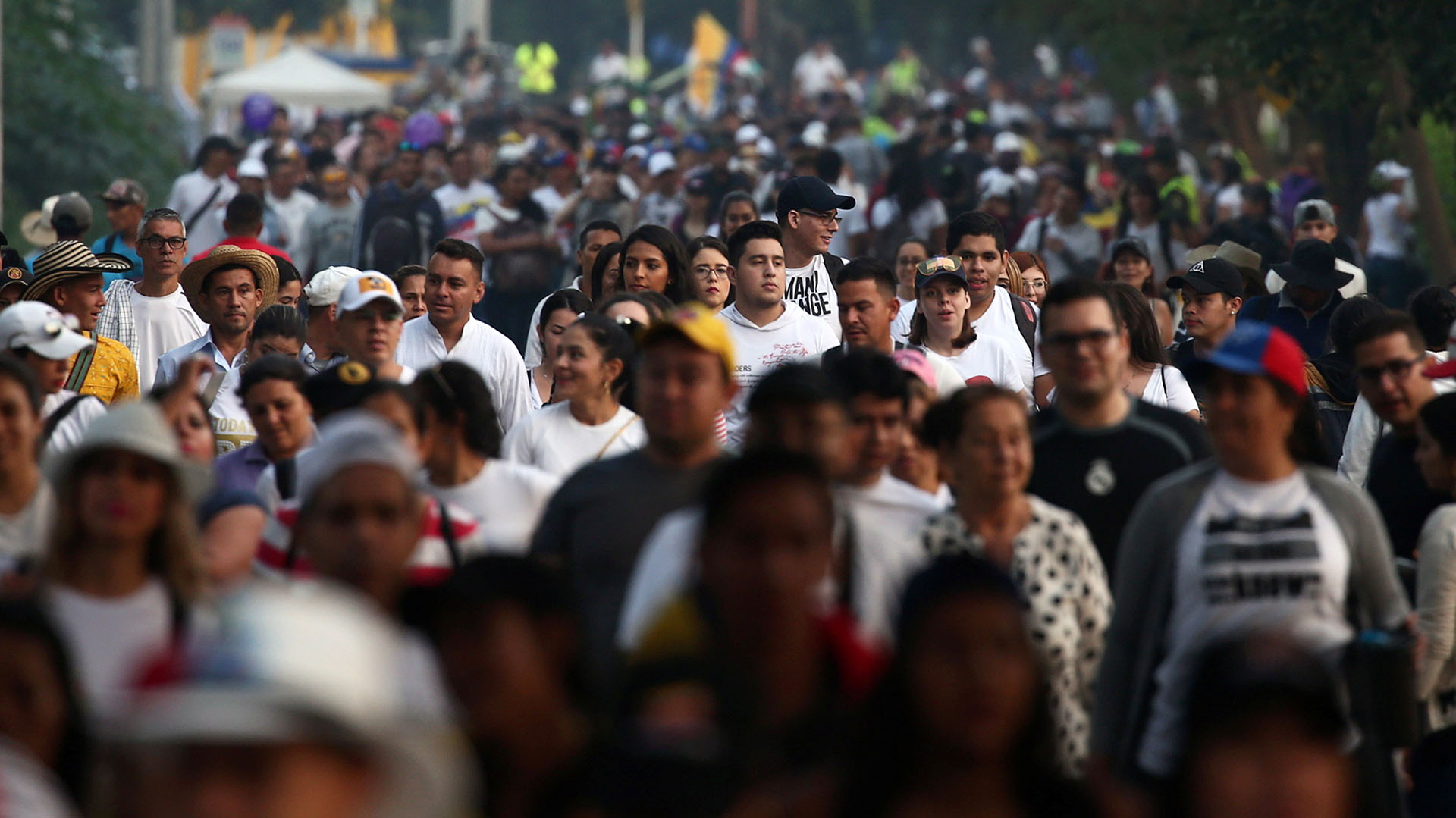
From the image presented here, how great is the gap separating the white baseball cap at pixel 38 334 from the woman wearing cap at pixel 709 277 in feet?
12.1

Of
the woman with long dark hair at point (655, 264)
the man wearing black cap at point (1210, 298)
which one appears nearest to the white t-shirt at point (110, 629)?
the woman with long dark hair at point (655, 264)

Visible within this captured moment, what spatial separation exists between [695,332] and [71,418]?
9.93ft

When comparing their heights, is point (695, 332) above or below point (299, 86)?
below

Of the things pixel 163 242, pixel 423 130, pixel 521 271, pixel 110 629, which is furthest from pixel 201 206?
pixel 110 629

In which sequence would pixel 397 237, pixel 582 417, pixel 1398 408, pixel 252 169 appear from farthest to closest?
pixel 252 169 → pixel 397 237 → pixel 582 417 → pixel 1398 408

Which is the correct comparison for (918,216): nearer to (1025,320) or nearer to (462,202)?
(462,202)

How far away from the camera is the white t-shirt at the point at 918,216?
17953 mm

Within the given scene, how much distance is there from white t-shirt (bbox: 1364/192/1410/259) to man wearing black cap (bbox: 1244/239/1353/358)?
29.6ft

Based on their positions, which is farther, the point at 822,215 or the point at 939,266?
the point at 822,215

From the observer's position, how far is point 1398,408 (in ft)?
21.7

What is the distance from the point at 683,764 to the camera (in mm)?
3068

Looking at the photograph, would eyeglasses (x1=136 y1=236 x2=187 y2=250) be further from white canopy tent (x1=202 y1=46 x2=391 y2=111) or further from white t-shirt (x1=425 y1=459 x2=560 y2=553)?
white canopy tent (x1=202 y1=46 x2=391 y2=111)

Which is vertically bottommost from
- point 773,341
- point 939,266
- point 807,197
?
point 773,341

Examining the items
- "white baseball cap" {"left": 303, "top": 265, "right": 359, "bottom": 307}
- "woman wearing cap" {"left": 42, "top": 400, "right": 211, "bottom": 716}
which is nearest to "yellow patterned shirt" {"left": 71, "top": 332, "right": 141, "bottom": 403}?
"white baseball cap" {"left": 303, "top": 265, "right": 359, "bottom": 307}
